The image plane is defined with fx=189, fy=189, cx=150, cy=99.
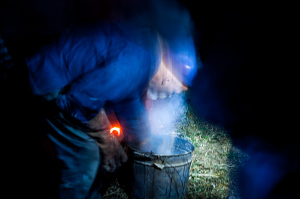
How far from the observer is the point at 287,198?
304 centimetres

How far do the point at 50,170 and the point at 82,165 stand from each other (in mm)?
463

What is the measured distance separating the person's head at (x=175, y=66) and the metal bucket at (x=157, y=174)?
1045 mm

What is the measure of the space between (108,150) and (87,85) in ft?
3.20

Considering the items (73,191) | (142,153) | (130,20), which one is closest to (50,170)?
(73,191)

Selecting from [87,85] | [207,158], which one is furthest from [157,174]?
[207,158]

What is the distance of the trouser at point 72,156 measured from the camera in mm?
2162

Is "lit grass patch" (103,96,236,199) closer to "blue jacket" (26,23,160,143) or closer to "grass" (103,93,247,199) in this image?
"grass" (103,93,247,199)

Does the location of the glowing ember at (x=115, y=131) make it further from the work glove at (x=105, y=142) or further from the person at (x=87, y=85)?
the person at (x=87, y=85)

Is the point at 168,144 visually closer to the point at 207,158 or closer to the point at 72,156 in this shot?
the point at 207,158

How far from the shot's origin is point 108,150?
2.36m

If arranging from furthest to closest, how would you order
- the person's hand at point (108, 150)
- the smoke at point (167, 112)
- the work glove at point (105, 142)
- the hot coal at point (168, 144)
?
1. the smoke at point (167, 112)
2. the hot coal at point (168, 144)
3. the person's hand at point (108, 150)
4. the work glove at point (105, 142)

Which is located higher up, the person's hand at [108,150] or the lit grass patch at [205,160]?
the person's hand at [108,150]

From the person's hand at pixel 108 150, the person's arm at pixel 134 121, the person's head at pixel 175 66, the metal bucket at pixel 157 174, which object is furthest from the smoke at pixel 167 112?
the person's hand at pixel 108 150

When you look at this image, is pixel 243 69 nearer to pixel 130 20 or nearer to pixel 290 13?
pixel 290 13
